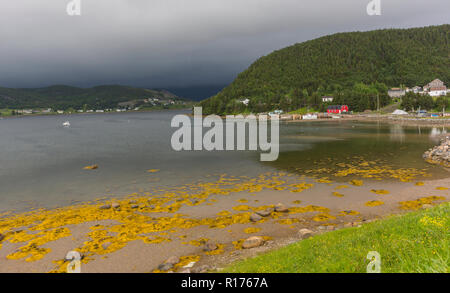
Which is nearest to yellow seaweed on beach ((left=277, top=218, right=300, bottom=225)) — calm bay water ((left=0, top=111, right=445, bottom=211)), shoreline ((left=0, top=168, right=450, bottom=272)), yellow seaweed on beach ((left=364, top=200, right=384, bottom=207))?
shoreline ((left=0, top=168, right=450, bottom=272))

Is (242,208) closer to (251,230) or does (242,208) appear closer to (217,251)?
(251,230)

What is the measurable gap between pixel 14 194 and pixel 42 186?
13.8ft

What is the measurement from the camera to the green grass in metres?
11.4

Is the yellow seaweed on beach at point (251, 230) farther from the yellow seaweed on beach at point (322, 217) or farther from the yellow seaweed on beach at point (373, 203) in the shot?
the yellow seaweed on beach at point (373, 203)

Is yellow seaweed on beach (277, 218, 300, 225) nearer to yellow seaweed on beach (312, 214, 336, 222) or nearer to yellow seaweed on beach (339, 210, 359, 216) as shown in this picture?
yellow seaweed on beach (312, 214, 336, 222)

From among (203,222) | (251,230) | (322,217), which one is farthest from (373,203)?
(203,222)

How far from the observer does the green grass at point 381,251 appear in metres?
11.4

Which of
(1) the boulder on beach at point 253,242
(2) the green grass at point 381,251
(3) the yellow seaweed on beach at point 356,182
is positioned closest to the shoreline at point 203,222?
(1) the boulder on beach at point 253,242

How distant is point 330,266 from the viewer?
12742 mm

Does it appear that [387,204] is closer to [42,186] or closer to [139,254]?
[139,254]

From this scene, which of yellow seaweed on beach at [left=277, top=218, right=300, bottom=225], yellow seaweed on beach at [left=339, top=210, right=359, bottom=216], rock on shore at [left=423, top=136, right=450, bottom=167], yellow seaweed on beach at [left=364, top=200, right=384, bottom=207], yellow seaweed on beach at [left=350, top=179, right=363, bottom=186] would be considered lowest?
yellow seaweed on beach at [left=277, top=218, right=300, bottom=225]

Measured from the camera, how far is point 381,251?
1285 centimetres
